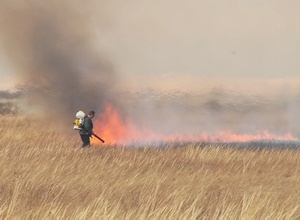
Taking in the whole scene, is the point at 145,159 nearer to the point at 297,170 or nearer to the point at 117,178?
the point at 117,178

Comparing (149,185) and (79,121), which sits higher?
(79,121)

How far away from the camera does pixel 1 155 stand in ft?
47.2

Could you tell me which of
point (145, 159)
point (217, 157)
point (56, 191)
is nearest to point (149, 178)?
point (56, 191)

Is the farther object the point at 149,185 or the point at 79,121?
the point at 79,121

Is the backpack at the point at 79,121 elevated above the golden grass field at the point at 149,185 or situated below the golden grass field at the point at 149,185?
above

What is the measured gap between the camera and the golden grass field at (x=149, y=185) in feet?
28.2

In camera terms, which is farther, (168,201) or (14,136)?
(14,136)

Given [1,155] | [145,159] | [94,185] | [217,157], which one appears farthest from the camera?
[217,157]

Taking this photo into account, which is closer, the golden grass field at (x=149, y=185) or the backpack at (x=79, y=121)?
the golden grass field at (x=149, y=185)

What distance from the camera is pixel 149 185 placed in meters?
11.3

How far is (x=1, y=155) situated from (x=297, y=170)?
324 inches

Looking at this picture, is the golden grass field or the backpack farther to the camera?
the backpack

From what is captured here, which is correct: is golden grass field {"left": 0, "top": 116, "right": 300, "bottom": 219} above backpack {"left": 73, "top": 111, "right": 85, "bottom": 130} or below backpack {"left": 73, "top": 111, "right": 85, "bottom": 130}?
below

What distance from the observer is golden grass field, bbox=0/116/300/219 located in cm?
860
